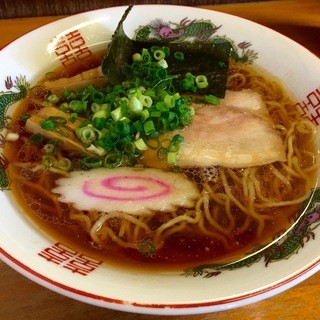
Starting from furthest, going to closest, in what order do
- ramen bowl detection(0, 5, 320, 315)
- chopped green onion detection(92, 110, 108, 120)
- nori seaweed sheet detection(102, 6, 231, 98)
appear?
nori seaweed sheet detection(102, 6, 231, 98) < chopped green onion detection(92, 110, 108, 120) < ramen bowl detection(0, 5, 320, 315)

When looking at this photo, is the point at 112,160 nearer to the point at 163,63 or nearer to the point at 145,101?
the point at 145,101

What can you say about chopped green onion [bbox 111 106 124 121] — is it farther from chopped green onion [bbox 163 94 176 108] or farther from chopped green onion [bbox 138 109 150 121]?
chopped green onion [bbox 163 94 176 108]

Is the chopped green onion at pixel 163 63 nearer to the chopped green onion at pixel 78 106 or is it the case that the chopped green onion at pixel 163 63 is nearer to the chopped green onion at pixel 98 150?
the chopped green onion at pixel 78 106

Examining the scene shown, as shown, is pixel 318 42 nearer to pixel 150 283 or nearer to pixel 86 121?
pixel 86 121

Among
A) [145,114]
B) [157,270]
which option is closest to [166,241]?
[157,270]

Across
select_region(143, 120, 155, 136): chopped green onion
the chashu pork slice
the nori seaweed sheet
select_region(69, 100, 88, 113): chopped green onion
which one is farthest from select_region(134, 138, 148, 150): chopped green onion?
the nori seaweed sheet
